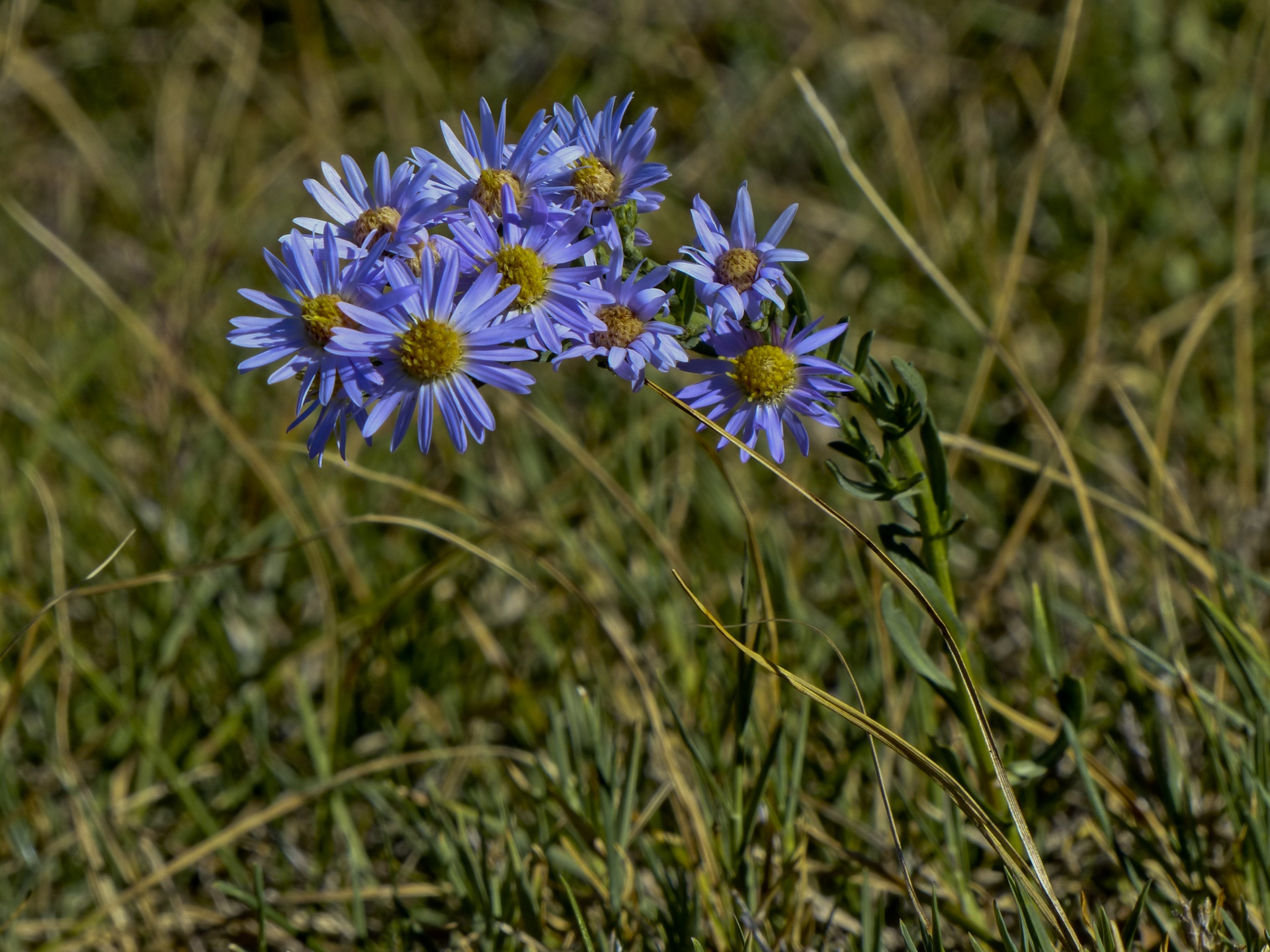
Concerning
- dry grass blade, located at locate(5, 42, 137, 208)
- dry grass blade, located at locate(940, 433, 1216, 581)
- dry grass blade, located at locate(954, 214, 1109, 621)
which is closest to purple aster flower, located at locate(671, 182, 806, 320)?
dry grass blade, located at locate(940, 433, 1216, 581)

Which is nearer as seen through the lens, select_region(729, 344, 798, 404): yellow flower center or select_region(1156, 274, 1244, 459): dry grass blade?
select_region(729, 344, 798, 404): yellow flower center

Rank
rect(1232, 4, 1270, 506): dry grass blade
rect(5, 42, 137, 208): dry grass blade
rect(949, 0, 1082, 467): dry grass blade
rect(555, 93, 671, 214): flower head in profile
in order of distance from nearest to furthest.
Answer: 1. rect(555, 93, 671, 214): flower head in profile
2. rect(949, 0, 1082, 467): dry grass blade
3. rect(1232, 4, 1270, 506): dry grass blade
4. rect(5, 42, 137, 208): dry grass blade

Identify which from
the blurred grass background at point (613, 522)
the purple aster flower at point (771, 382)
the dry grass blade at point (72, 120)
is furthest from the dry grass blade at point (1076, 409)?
the dry grass blade at point (72, 120)

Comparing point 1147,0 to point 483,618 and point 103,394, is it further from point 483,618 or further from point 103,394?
point 103,394

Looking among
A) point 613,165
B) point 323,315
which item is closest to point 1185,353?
point 613,165

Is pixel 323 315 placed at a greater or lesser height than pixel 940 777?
greater

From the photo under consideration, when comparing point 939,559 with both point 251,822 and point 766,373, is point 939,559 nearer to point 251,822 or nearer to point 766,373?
point 766,373

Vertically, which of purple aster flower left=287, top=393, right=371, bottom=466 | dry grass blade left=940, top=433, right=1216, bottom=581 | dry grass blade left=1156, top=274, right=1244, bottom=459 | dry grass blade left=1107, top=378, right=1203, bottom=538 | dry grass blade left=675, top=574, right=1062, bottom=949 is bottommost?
dry grass blade left=675, top=574, right=1062, bottom=949

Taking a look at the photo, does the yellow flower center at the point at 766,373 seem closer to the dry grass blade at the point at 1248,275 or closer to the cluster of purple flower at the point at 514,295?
the cluster of purple flower at the point at 514,295

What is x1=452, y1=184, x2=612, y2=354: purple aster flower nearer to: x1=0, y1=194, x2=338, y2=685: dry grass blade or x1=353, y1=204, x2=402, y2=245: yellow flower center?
x1=353, y1=204, x2=402, y2=245: yellow flower center
